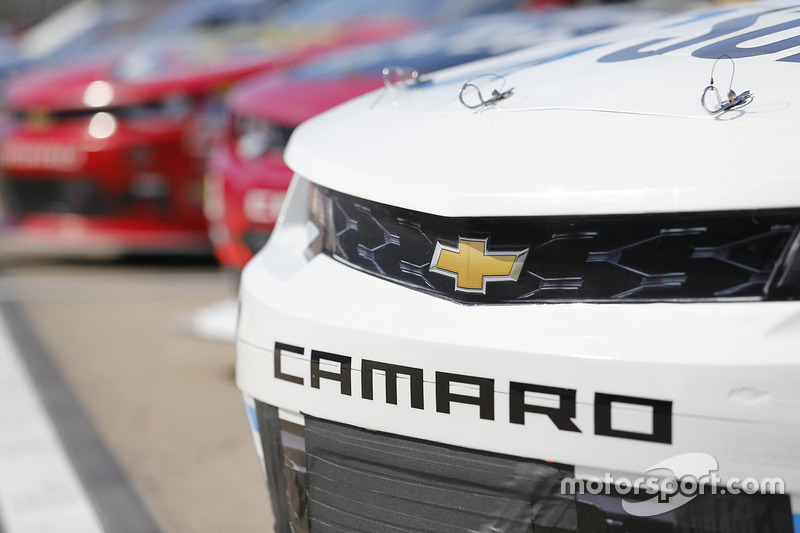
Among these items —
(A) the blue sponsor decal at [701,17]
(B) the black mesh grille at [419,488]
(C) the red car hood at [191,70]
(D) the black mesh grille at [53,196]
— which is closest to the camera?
(B) the black mesh grille at [419,488]

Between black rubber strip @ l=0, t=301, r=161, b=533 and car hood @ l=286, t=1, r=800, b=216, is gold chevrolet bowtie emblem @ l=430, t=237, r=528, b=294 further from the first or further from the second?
black rubber strip @ l=0, t=301, r=161, b=533

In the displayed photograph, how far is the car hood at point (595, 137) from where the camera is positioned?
1402 millimetres

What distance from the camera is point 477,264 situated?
156 centimetres

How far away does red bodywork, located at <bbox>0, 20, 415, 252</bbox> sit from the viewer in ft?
17.0

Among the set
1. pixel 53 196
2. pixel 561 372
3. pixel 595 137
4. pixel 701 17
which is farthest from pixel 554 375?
pixel 53 196

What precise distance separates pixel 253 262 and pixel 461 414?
74 cm

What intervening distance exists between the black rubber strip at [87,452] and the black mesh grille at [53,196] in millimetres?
1089

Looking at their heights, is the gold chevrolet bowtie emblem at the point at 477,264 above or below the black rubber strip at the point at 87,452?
above

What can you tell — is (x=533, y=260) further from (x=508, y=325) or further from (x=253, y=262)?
(x=253, y=262)

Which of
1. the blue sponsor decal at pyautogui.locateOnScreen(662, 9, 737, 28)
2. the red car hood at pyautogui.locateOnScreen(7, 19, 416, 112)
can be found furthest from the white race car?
the red car hood at pyautogui.locateOnScreen(7, 19, 416, 112)

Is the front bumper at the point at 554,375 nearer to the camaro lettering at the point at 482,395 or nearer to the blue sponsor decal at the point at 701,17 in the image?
the camaro lettering at the point at 482,395

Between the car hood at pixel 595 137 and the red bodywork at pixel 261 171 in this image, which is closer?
the car hood at pixel 595 137

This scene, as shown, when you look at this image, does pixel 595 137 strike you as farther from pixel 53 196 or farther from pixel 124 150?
pixel 53 196

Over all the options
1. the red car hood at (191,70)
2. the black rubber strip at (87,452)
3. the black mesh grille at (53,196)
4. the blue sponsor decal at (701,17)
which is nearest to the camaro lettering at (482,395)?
the blue sponsor decal at (701,17)
